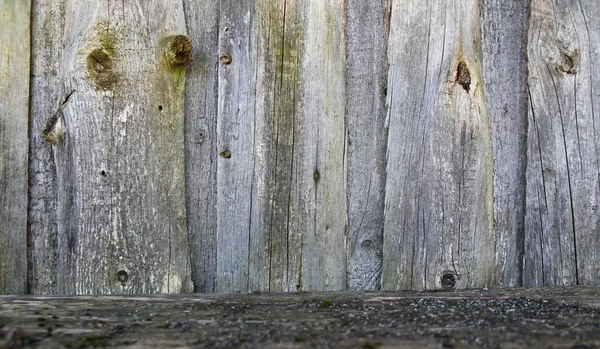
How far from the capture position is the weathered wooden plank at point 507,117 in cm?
297

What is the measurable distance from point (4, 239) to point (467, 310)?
1.92m

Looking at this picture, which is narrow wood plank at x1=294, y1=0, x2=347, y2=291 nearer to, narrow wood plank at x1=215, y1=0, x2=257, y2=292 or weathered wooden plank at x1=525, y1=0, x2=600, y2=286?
narrow wood plank at x1=215, y1=0, x2=257, y2=292

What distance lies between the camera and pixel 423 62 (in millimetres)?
2926

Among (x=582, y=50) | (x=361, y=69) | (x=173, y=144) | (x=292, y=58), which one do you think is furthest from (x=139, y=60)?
(x=582, y=50)

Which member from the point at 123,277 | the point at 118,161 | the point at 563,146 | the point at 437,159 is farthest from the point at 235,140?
the point at 563,146

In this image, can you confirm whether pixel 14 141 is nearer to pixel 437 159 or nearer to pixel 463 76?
pixel 437 159

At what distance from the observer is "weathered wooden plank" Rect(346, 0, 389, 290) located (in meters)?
2.95

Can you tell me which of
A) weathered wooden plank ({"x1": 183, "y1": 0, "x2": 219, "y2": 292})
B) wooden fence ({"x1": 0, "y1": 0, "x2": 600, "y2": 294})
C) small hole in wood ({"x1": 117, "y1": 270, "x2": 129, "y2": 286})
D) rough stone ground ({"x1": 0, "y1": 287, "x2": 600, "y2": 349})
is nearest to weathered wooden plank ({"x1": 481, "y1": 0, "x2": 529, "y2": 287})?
wooden fence ({"x1": 0, "y1": 0, "x2": 600, "y2": 294})

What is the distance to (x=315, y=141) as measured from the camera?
2928 millimetres

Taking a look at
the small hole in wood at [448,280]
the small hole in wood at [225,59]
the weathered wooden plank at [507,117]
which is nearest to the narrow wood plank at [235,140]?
the small hole in wood at [225,59]

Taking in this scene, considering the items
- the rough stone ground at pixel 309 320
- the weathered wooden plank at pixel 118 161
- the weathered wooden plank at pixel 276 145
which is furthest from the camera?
the weathered wooden plank at pixel 276 145

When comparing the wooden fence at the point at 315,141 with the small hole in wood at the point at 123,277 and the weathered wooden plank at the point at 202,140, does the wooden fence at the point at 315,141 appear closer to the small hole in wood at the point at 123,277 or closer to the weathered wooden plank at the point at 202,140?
the weathered wooden plank at the point at 202,140

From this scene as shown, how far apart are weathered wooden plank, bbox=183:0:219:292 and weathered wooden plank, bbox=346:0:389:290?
22.9 inches

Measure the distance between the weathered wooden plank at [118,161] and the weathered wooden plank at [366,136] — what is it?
0.73 meters
